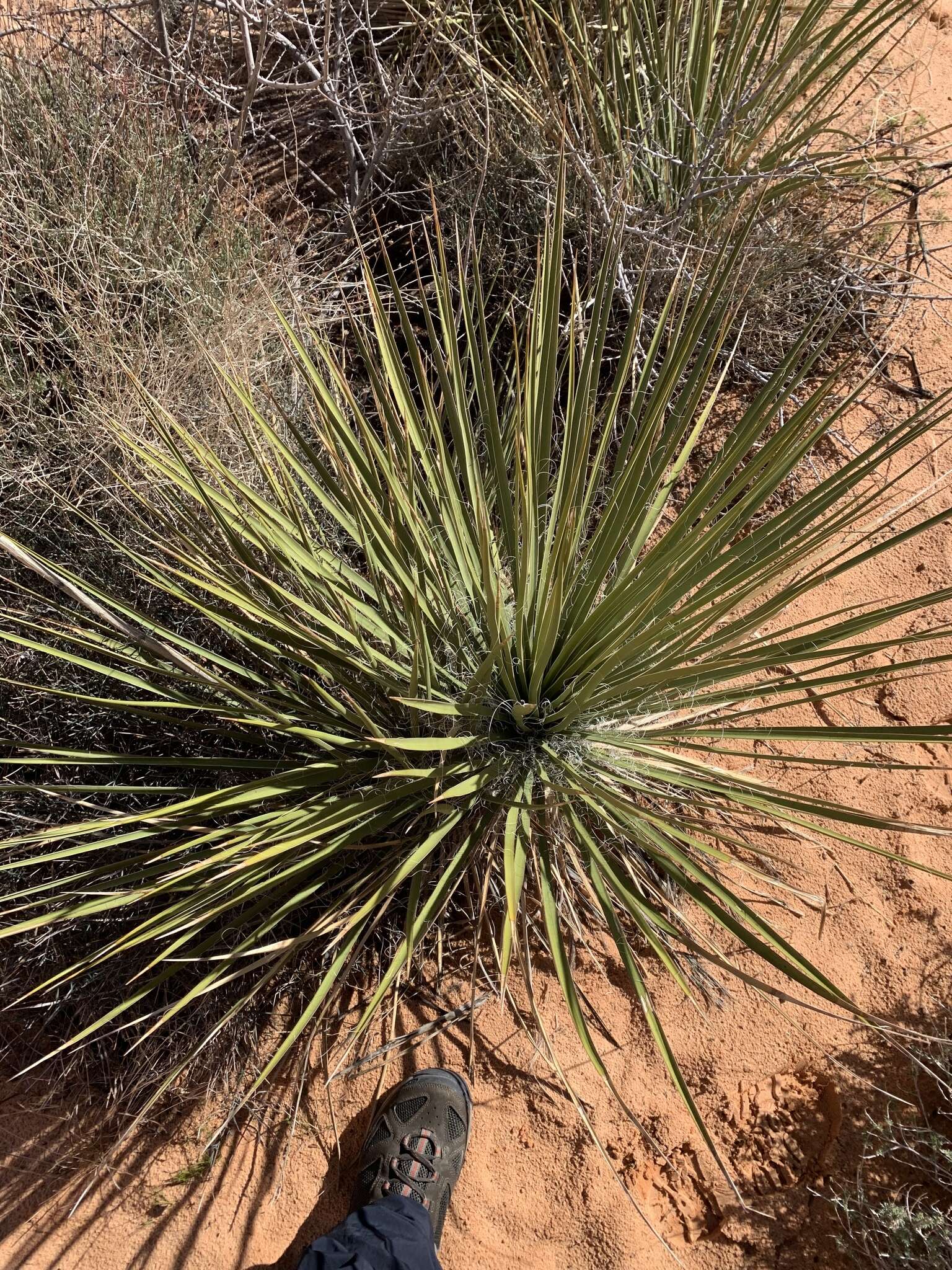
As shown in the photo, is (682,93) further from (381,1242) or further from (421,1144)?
(381,1242)

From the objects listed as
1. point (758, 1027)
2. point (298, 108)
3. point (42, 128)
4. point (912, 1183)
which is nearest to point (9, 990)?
point (758, 1027)

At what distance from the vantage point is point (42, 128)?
2.20 meters

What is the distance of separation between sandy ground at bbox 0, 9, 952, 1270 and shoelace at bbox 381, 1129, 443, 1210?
0.10 meters

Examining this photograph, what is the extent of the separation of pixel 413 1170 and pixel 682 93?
2.40m

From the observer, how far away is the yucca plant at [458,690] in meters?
1.33

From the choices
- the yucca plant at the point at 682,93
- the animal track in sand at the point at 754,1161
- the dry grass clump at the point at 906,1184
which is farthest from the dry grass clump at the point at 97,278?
the dry grass clump at the point at 906,1184

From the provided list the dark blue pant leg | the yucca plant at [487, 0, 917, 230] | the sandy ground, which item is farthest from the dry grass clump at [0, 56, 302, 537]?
the dark blue pant leg

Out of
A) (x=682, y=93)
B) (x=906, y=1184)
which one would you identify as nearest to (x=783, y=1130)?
(x=906, y=1184)

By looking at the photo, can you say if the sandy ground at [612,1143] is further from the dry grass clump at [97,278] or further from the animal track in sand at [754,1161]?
the dry grass clump at [97,278]

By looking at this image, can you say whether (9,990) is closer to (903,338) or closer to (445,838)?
(445,838)

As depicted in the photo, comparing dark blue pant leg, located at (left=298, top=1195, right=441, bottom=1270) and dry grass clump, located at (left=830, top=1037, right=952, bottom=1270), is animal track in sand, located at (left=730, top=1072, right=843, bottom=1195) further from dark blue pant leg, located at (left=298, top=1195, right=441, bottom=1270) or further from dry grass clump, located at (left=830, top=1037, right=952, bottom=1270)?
dark blue pant leg, located at (left=298, top=1195, right=441, bottom=1270)

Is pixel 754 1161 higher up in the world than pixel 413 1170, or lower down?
higher up

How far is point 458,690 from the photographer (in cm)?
162

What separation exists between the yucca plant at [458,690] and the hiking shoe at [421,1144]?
243 millimetres
